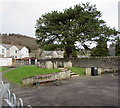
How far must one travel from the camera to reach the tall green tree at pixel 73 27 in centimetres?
2464

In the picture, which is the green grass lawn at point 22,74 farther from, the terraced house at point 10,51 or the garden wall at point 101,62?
the terraced house at point 10,51

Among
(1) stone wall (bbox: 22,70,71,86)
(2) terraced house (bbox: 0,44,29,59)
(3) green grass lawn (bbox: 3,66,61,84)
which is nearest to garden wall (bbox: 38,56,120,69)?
(3) green grass lawn (bbox: 3,66,61,84)

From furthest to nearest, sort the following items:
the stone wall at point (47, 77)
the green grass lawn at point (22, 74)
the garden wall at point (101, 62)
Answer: the garden wall at point (101, 62), the green grass lawn at point (22, 74), the stone wall at point (47, 77)

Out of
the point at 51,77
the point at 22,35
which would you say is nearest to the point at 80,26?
the point at 51,77

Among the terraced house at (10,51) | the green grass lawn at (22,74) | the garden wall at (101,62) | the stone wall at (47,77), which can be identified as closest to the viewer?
the stone wall at (47,77)

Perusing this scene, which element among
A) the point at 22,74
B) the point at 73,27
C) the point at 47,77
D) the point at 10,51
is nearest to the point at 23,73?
the point at 22,74

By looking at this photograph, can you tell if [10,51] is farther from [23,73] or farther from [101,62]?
[101,62]

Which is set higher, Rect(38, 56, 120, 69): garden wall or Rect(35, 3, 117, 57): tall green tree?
Rect(35, 3, 117, 57): tall green tree

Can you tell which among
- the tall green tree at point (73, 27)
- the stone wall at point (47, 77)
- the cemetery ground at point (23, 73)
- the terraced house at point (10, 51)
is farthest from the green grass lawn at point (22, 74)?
the terraced house at point (10, 51)

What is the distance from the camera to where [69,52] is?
2934 centimetres

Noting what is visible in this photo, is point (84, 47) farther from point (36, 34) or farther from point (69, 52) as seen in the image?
point (36, 34)

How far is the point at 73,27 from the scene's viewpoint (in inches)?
1019

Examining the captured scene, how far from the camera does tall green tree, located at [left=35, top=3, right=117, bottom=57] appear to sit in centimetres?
2464

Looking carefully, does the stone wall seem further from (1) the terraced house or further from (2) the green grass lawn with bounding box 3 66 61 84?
(1) the terraced house
